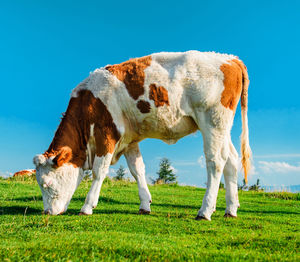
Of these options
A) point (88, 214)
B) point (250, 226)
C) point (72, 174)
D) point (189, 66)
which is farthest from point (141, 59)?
point (250, 226)

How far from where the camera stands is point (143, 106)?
20.7ft

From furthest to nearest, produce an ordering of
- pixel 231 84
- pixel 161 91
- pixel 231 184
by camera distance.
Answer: pixel 231 184, pixel 231 84, pixel 161 91

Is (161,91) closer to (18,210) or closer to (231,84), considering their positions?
(231,84)

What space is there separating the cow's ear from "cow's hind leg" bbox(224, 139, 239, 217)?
11.5 feet

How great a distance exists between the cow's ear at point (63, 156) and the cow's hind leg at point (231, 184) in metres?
3.50

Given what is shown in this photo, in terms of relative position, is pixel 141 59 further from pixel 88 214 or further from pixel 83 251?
pixel 83 251

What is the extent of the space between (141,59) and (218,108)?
2.03 meters

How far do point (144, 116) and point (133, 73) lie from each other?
0.96 m

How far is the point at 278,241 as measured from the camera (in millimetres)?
3996

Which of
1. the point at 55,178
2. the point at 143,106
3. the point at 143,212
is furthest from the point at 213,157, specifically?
the point at 55,178

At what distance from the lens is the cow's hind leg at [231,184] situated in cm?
646

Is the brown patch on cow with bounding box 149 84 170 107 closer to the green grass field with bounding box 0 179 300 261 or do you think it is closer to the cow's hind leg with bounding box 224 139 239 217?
the cow's hind leg with bounding box 224 139 239 217

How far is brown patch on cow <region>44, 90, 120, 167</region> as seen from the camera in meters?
6.42

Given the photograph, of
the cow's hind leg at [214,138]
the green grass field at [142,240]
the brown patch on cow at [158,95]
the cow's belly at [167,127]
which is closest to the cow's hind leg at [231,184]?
the cow's hind leg at [214,138]
